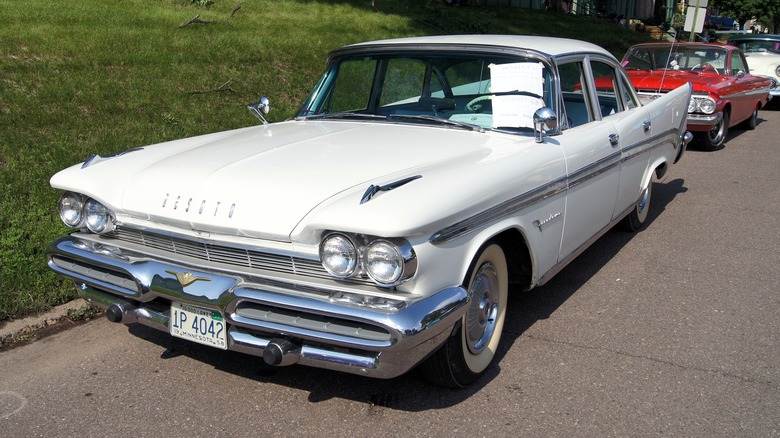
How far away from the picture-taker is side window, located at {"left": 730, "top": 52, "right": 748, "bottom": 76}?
11.2 meters

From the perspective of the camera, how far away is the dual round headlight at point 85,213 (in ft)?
12.2

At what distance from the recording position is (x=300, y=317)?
10.0 ft

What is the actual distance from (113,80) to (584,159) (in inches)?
224

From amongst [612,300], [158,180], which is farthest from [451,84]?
[158,180]

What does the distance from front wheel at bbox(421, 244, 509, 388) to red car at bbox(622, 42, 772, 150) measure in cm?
664

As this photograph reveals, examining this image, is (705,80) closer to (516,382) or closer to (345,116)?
(345,116)

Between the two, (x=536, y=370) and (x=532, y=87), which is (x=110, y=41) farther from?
(x=536, y=370)

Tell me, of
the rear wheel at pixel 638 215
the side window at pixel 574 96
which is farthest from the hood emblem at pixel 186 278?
the rear wheel at pixel 638 215

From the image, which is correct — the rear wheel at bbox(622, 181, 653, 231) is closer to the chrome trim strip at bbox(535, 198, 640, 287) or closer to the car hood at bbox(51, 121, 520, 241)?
the chrome trim strip at bbox(535, 198, 640, 287)

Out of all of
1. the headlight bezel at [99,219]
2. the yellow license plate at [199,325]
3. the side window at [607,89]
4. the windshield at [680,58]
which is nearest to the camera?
the yellow license plate at [199,325]

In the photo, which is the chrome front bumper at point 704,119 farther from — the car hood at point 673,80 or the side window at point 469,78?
the side window at point 469,78

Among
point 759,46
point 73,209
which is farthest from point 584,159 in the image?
point 759,46

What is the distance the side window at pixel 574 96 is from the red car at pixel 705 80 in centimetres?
502

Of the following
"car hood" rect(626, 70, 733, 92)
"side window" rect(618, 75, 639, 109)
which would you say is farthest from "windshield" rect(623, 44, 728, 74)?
"side window" rect(618, 75, 639, 109)
